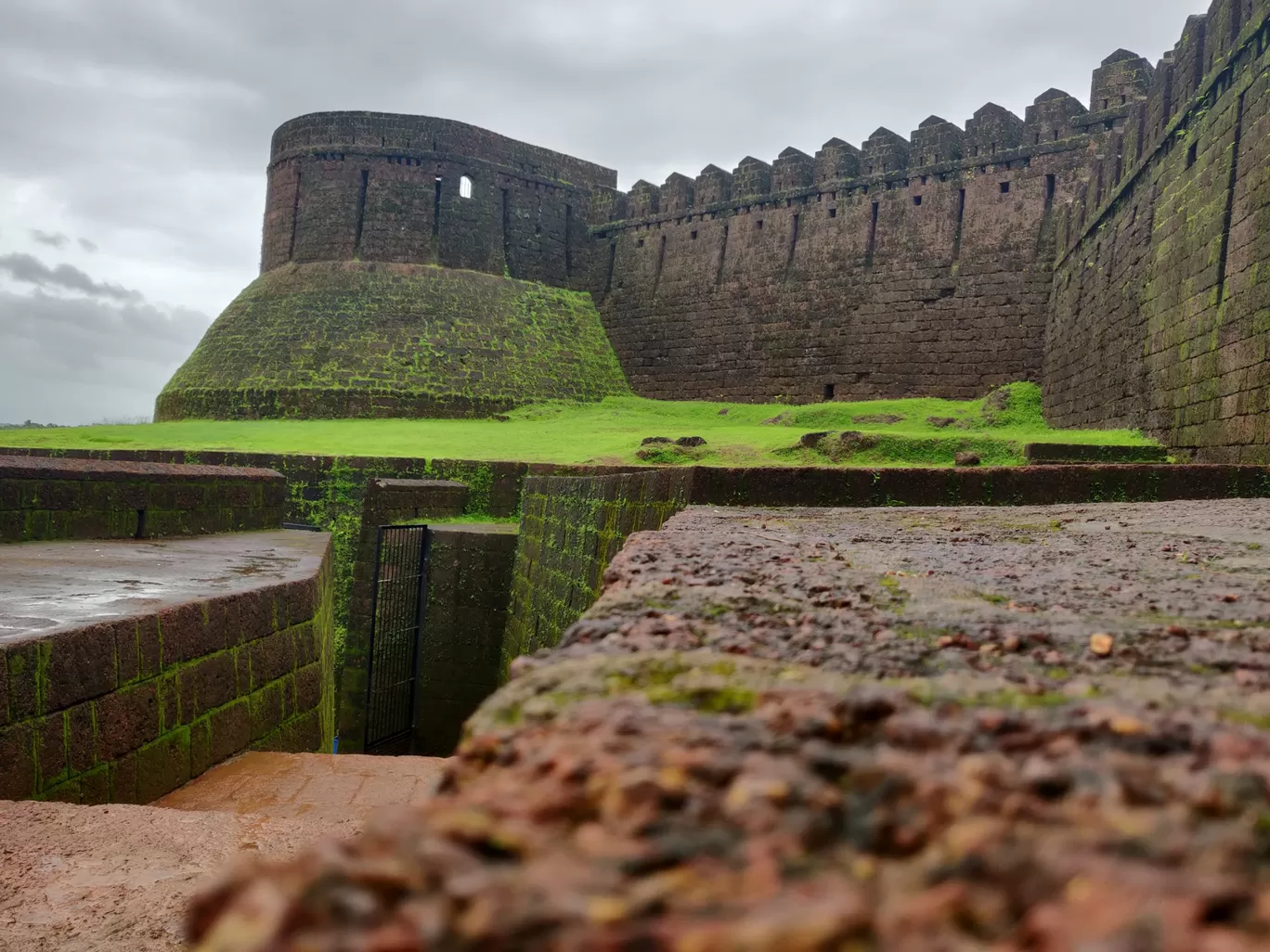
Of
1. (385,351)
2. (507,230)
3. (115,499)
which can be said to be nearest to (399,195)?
(507,230)

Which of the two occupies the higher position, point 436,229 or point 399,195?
point 399,195

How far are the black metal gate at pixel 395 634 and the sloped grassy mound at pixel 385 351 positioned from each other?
14154 mm

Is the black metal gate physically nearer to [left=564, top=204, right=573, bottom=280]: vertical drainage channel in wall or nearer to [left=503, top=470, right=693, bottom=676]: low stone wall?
[left=503, top=470, right=693, bottom=676]: low stone wall

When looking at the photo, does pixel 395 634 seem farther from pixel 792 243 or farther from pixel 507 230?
pixel 507 230

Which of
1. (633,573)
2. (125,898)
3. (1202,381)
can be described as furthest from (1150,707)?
(1202,381)

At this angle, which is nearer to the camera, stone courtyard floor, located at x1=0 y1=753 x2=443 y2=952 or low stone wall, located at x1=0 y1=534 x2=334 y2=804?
stone courtyard floor, located at x1=0 y1=753 x2=443 y2=952

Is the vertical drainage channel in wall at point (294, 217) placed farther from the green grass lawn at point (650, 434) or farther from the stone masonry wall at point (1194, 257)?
the stone masonry wall at point (1194, 257)

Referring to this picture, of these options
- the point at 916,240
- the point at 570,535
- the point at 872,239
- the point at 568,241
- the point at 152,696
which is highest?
the point at 568,241

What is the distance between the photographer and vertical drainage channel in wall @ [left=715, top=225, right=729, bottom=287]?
80.9 feet

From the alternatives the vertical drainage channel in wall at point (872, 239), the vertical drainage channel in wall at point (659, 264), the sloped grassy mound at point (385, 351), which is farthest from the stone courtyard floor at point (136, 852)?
the vertical drainage channel in wall at point (659, 264)

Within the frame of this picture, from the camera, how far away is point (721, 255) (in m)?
24.7

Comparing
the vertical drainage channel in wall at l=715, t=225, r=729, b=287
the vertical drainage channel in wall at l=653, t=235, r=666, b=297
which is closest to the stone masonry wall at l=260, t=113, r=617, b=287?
the vertical drainage channel in wall at l=653, t=235, r=666, b=297

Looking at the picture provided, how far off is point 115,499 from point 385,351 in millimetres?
17254

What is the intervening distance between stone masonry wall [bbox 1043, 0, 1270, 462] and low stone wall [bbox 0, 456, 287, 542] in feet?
29.5
